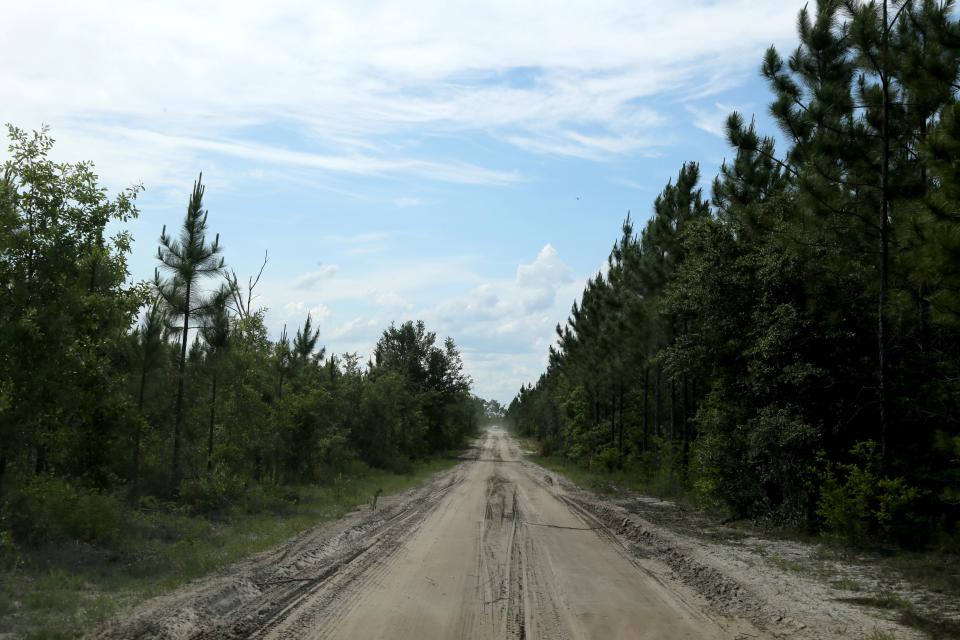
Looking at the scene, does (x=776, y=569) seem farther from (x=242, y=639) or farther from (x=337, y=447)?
(x=337, y=447)

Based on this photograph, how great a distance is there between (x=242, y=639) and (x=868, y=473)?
11943 mm

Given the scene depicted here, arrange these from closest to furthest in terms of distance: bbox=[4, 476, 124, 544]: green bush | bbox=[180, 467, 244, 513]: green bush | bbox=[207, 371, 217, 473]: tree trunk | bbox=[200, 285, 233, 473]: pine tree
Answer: bbox=[4, 476, 124, 544]: green bush
bbox=[180, 467, 244, 513]: green bush
bbox=[200, 285, 233, 473]: pine tree
bbox=[207, 371, 217, 473]: tree trunk

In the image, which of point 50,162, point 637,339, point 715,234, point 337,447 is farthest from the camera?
point 337,447

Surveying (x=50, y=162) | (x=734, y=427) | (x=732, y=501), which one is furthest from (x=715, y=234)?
(x=50, y=162)

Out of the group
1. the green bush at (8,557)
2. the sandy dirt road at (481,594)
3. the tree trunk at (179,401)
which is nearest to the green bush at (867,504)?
the sandy dirt road at (481,594)

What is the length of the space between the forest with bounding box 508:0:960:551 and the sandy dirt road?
14.9 ft

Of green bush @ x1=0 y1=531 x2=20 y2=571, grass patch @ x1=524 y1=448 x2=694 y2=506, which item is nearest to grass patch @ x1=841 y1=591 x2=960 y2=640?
green bush @ x1=0 y1=531 x2=20 y2=571

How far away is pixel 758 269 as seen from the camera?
1770cm

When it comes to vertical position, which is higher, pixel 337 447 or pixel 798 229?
pixel 798 229

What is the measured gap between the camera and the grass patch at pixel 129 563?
26.7 ft

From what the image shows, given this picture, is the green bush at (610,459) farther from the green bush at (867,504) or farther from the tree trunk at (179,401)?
the tree trunk at (179,401)

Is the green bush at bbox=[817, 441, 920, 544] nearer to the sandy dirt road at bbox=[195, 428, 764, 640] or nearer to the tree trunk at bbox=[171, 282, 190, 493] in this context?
the sandy dirt road at bbox=[195, 428, 764, 640]

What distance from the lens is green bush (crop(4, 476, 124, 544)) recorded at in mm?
11914

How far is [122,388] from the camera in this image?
17.2 m
